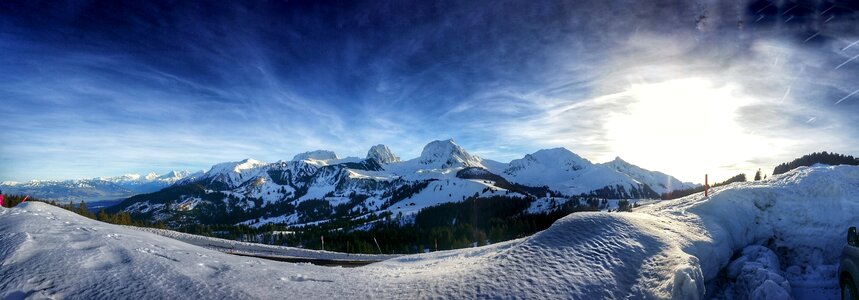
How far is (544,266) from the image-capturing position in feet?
26.5

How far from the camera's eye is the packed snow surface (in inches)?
280

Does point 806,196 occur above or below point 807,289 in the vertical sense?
above

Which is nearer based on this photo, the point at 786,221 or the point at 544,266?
the point at 544,266

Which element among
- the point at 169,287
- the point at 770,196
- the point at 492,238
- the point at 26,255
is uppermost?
the point at 770,196

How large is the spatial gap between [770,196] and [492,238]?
366ft

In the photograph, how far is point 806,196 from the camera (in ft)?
45.0

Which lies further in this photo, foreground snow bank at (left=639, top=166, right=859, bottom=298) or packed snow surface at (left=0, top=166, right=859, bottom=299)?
foreground snow bank at (left=639, top=166, right=859, bottom=298)

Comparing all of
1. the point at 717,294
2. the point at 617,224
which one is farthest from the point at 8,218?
the point at 717,294

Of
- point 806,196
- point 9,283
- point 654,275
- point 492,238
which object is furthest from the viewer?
point 492,238

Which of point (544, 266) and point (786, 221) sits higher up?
point (786, 221)

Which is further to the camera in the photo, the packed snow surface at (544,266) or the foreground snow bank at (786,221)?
the foreground snow bank at (786,221)

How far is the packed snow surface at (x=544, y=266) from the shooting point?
23.3ft

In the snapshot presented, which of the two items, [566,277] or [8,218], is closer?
[566,277]

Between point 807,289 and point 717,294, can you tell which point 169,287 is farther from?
point 807,289
